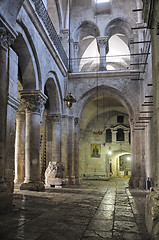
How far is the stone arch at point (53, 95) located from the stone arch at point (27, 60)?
2990 millimetres

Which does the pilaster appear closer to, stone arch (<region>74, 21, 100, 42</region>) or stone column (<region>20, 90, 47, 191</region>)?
stone column (<region>20, 90, 47, 191</region>)

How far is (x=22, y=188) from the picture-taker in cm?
972

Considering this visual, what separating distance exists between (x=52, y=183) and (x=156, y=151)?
9.13 m

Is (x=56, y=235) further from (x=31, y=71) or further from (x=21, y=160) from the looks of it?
(x=21, y=160)

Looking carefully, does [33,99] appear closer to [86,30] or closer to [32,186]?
[32,186]

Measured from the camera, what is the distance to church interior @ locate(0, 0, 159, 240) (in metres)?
5.76

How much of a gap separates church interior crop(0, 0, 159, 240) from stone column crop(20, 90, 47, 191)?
4 cm

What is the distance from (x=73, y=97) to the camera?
10312 mm

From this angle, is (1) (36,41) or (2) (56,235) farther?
(1) (36,41)

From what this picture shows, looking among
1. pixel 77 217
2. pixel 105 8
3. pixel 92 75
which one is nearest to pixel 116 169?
pixel 92 75

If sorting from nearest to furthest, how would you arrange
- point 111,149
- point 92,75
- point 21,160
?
point 21,160 < point 92,75 < point 111,149

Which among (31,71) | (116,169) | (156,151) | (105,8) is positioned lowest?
(116,169)

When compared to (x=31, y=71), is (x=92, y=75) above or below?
above

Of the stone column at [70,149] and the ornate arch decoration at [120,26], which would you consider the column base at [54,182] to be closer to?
the stone column at [70,149]
